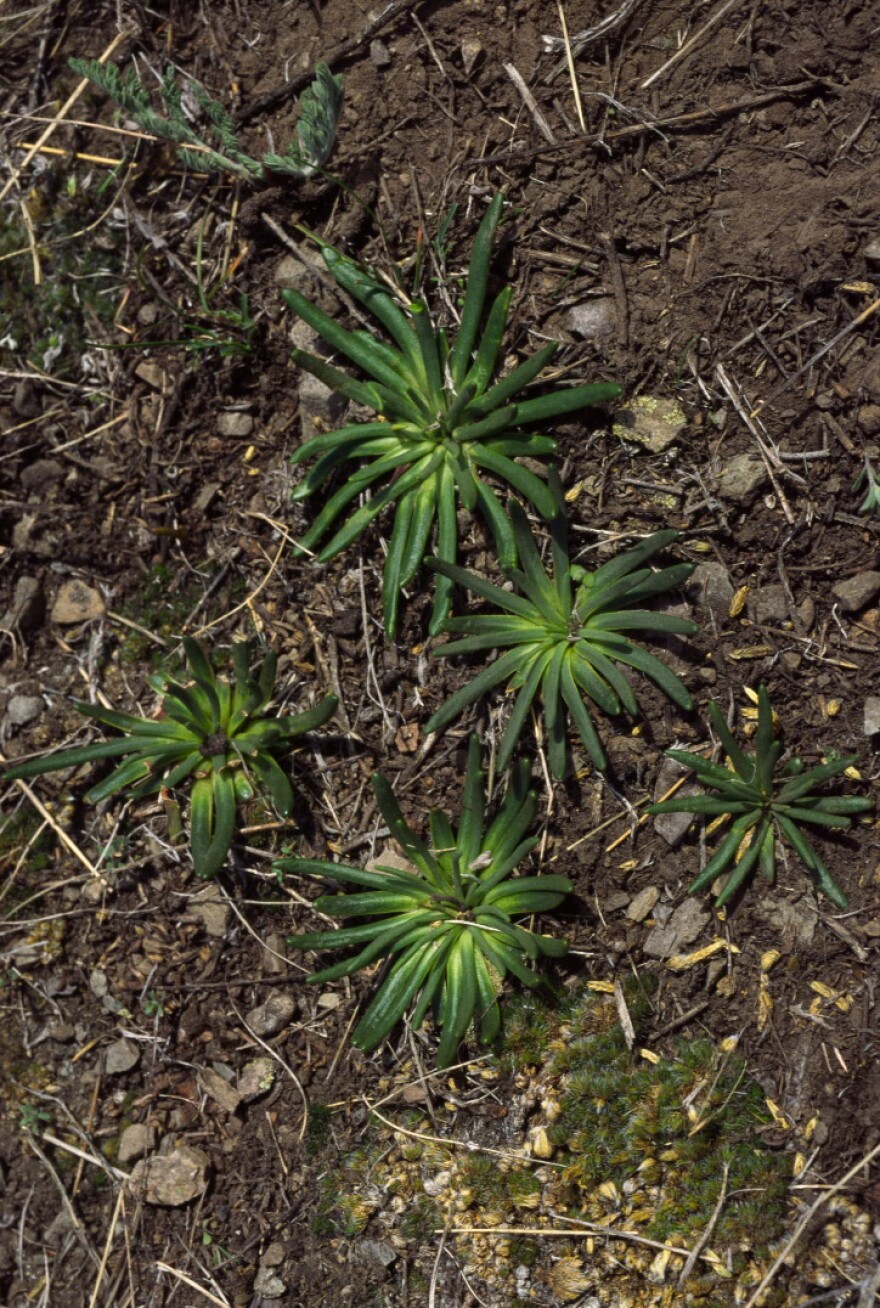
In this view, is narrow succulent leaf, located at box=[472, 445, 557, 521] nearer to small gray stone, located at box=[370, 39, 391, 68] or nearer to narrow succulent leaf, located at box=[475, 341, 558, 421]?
narrow succulent leaf, located at box=[475, 341, 558, 421]

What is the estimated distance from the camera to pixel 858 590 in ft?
10.7

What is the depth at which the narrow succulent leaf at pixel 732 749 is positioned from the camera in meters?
3.21

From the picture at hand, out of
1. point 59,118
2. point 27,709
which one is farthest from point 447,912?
point 59,118

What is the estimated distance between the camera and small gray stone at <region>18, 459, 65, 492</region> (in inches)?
165

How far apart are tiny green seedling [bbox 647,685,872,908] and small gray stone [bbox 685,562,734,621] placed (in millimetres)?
315

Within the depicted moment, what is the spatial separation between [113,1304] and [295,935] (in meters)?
1.52

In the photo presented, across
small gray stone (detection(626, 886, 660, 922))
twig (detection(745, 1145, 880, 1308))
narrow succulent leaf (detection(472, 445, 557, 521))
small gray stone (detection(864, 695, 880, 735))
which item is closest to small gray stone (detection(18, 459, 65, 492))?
narrow succulent leaf (detection(472, 445, 557, 521))

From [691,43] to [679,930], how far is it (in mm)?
2800

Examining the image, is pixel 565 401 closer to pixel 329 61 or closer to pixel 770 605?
pixel 770 605

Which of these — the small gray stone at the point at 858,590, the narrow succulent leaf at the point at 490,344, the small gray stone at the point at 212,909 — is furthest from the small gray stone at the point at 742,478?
the small gray stone at the point at 212,909

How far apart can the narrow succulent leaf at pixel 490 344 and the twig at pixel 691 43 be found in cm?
78

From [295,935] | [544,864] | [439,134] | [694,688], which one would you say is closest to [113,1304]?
[295,935]

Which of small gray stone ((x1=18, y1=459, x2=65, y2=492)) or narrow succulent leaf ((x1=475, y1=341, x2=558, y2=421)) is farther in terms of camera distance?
small gray stone ((x1=18, y1=459, x2=65, y2=492))

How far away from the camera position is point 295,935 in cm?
382
